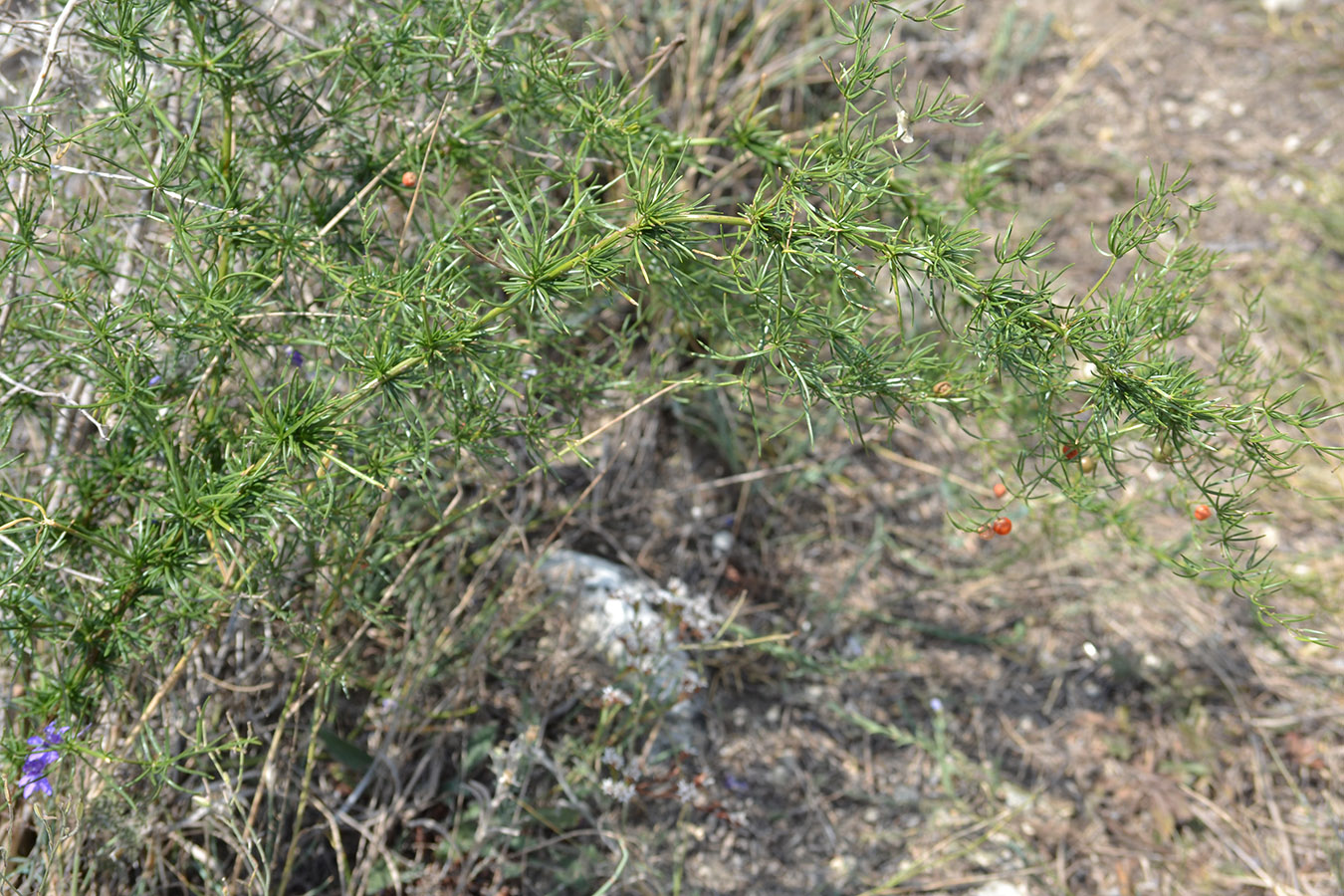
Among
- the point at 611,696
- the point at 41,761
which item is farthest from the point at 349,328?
the point at 611,696

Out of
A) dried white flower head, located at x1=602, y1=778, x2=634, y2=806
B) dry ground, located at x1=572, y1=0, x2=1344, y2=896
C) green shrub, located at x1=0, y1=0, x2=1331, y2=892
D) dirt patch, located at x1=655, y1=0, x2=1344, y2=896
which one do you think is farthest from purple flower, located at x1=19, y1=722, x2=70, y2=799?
dirt patch, located at x1=655, y1=0, x2=1344, y2=896

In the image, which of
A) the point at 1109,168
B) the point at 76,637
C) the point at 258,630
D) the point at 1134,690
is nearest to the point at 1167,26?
the point at 1109,168

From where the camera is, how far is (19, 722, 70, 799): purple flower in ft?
4.26

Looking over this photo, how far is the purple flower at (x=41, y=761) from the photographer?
1.30m

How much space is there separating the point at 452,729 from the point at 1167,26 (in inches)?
150

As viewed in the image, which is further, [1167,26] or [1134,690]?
[1167,26]

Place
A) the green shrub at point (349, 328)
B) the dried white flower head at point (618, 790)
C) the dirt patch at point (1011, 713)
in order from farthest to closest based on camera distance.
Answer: the dirt patch at point (1011, 713), the dried white flower head at point (618, 790), the green shrub at point (349, 328)

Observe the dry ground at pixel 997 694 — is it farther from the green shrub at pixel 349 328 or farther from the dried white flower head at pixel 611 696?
the green shrub at pixel 349 328

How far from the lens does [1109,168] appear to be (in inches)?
137

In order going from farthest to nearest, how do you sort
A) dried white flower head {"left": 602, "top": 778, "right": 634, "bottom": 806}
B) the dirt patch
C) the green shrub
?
the dirt patch
dried white flower head {"left": 602, "top": 778, "right": 634, "bottom": 806}
the green shrub

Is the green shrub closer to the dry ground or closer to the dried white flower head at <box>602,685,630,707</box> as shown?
the dried white flower head at <box>602,685,630,707</box>

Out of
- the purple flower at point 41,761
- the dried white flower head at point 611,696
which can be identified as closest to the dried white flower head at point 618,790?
the dried white flower head at point 611,696

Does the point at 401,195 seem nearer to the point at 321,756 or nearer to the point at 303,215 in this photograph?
the point at 303,215

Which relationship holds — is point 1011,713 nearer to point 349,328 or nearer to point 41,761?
point 349,328
